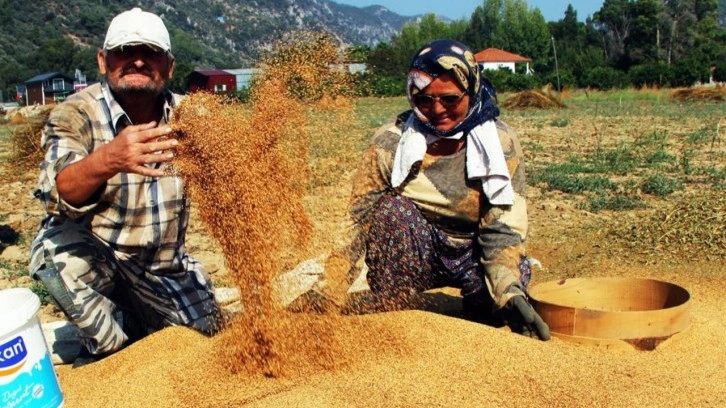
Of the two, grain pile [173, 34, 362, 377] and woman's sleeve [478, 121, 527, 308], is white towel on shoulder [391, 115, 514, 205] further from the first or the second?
grain pile [173, 34, 362, 377]

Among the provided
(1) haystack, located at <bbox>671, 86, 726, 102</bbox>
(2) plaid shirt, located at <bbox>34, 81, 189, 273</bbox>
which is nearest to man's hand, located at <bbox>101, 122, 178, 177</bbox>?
(2) plaid shirt, located at <bbox>34, 81, 189, 273</bbox>

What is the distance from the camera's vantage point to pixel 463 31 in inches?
2840

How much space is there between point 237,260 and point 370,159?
83cm

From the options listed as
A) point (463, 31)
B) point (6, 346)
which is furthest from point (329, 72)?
point (463, 31)

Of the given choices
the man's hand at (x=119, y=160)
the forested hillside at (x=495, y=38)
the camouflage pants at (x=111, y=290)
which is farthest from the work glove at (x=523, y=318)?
the forested hillside at (x=495, y=38)

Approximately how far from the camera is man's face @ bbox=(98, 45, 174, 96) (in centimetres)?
268

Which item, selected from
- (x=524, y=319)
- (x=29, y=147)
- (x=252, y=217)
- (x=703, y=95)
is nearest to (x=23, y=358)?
(x=252, y=217)

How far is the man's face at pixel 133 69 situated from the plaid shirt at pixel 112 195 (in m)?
0.07

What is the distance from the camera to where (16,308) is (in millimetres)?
2057

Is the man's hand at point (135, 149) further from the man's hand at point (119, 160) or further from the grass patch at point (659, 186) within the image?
the grass patch at point (659, 186)

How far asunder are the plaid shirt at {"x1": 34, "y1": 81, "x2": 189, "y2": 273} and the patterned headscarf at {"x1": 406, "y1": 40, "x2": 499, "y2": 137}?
94cm

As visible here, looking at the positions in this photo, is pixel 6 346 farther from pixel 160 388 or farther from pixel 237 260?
pixel 237 260

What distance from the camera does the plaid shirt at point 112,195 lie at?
2525 mm

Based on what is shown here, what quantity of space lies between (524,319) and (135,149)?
1.40 m
